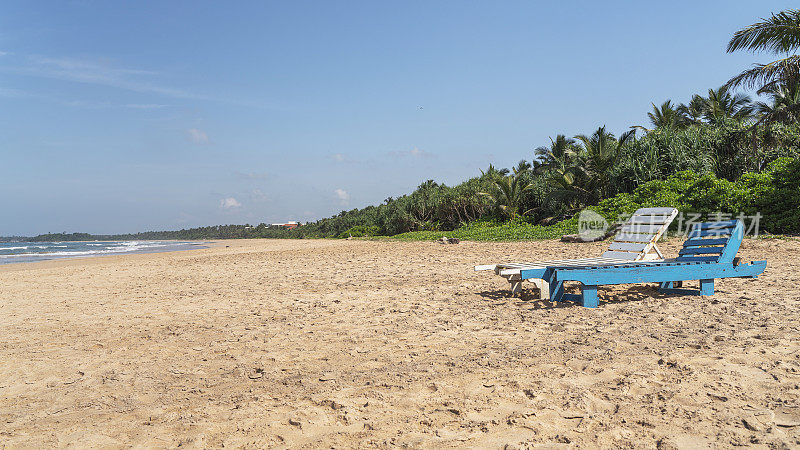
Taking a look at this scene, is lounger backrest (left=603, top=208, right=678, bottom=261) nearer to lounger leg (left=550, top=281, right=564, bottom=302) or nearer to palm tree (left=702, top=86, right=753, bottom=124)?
lounger leg (left=550, top=281, right=564, bottom=302)

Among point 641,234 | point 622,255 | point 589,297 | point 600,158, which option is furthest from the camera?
point 600,158

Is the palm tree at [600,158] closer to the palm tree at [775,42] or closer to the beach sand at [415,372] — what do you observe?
the palm tree at [775,42]

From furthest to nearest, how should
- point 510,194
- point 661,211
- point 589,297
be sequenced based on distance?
1. point 510,194
2. point 661,211
3. point 589,297

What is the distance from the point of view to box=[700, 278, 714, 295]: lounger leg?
5.60 m

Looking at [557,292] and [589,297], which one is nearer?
[589,297]

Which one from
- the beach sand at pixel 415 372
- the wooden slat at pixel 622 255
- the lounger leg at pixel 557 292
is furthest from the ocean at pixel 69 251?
the wooden slat at pixel 622 255

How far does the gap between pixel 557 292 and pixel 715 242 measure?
2271 millimetres

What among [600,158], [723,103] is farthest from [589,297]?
[723,103]

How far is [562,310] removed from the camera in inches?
200

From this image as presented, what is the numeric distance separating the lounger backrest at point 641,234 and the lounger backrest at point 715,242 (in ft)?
1.29

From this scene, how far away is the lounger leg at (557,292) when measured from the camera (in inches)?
215

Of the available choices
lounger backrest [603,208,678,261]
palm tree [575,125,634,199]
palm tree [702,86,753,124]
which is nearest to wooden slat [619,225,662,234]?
lounger backrest [603,208,678,261]

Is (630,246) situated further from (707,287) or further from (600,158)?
(600,158)

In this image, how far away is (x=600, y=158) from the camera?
22.3m
